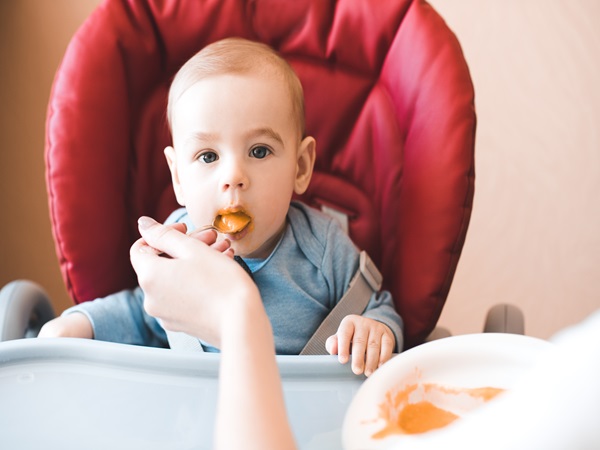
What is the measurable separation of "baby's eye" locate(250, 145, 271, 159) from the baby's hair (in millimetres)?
68

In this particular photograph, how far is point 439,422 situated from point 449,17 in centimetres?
115

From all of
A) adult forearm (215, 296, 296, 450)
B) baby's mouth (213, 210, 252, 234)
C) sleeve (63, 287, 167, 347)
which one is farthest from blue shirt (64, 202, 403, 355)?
adult forearm (215, 296, 296, 450)

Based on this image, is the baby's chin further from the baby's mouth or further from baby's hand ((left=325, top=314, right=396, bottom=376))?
baby's hand ((left=325, top=314, right=396, bottom=376))

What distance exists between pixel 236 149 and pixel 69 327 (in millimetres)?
296

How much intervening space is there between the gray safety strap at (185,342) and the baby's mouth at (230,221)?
0.43 feet

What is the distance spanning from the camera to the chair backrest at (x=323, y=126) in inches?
32.9

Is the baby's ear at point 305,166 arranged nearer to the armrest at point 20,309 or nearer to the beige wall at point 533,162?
the armrest at point 20,309

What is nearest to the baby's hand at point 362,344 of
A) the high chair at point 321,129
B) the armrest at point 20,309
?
the high chair at point 321,129

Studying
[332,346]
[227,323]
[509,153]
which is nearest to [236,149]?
[332,346]

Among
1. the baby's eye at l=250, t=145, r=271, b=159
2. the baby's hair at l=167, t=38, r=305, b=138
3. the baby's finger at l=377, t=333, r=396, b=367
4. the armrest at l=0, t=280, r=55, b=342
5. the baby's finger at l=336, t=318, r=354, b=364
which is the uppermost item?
the baby's hair at l=167, t=38, r=305, b=138

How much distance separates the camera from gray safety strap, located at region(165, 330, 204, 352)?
31.1 inches

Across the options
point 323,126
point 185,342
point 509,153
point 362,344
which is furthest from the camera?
point 509,153

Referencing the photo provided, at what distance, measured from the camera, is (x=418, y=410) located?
587mm

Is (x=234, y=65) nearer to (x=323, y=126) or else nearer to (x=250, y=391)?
(x=323, y=126)
